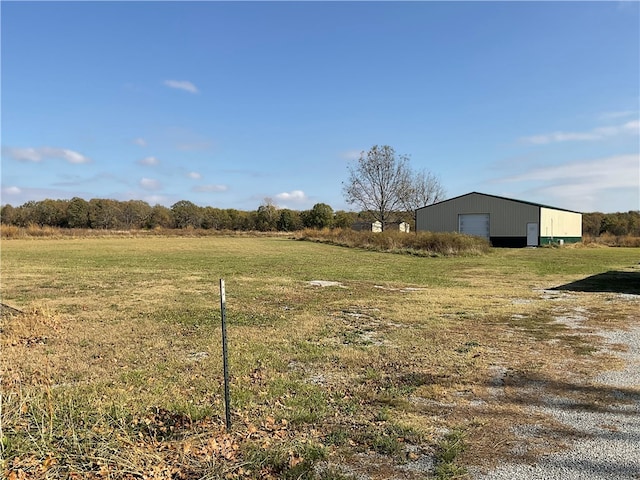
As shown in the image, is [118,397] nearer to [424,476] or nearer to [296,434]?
[296,434]

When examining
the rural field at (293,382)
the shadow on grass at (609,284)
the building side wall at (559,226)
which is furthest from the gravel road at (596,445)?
the building side wall at (559,226)

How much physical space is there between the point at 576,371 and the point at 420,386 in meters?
1.98

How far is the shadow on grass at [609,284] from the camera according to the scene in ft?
40.7

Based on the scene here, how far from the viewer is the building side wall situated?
1529 inches

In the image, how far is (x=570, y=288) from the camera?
1293cm

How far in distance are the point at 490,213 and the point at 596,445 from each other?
39.3 metres

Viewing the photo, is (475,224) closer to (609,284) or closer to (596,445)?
(609,284)

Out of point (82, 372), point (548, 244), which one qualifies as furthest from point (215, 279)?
point (548, 244)

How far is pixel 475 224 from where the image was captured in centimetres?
4081

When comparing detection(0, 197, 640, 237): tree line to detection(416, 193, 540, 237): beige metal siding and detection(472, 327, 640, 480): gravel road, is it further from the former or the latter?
detection(472, 327, 640, 480): gravel road

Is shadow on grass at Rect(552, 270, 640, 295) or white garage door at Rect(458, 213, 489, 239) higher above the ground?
white garage door at Rect(458, 213, 489, 239)

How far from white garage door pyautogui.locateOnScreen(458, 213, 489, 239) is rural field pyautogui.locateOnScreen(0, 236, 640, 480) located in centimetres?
3061

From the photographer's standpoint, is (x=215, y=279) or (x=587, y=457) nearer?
(x=587, y=457)

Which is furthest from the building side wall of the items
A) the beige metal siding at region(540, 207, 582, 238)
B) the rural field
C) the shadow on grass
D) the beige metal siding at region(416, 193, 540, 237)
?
the rural field
